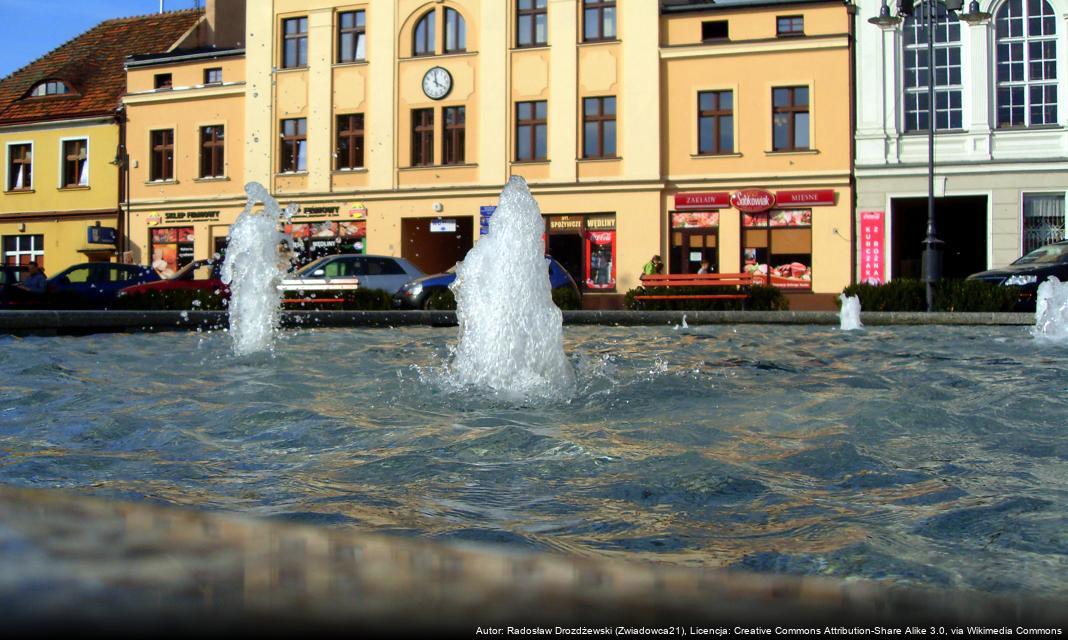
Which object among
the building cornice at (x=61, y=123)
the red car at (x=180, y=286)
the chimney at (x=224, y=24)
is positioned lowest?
the red car at (x=180, y=286)

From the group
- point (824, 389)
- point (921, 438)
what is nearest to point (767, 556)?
point (921, 438)

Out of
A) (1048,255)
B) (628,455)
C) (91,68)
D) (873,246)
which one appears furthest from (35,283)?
(628,455)

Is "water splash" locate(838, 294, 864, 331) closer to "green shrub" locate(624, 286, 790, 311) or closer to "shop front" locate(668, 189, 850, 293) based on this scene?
"green shrub" locate(624, 286, 790, 311)

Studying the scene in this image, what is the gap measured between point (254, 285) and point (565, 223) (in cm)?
1675

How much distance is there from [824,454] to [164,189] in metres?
32.5

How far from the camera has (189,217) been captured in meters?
34.1

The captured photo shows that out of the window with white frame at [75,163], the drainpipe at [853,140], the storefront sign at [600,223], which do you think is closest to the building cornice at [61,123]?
the window with white frame at [75,163]

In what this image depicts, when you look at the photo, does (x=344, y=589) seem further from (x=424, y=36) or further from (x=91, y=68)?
(x=91, y=68)

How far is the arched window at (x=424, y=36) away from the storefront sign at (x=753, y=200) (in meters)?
10.3

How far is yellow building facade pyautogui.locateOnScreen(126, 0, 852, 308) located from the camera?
28.7 metres

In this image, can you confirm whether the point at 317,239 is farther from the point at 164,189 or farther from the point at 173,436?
the point at 173,436

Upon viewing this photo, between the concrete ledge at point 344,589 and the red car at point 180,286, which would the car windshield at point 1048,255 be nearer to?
the red car at point 180,286

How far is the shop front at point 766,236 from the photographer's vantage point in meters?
28.2

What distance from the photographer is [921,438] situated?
584 cm
